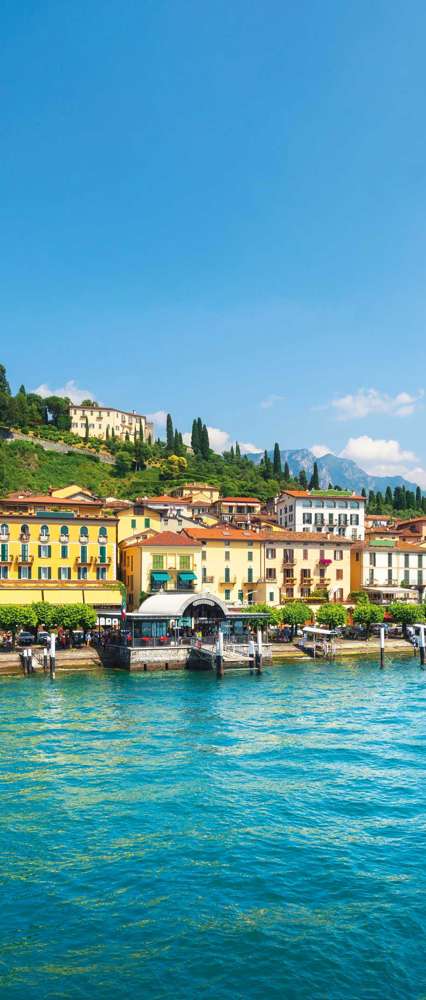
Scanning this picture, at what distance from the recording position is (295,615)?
75375 millimetres

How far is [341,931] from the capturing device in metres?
17.3

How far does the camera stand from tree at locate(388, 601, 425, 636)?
7975cm

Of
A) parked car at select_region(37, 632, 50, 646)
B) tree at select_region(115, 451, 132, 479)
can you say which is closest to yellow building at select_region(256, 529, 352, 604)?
parked car at select_region(37, 632, 50, 646)

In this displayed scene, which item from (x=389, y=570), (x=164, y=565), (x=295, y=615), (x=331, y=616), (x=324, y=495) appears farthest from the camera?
(x=324, y=495)

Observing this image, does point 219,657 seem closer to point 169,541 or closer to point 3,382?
point 169,541

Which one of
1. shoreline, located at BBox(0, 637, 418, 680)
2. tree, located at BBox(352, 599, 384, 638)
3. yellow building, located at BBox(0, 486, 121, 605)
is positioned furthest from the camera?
tree, located at BBox(352, 599, 384, 638)

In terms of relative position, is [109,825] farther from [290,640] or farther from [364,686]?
[290,640]

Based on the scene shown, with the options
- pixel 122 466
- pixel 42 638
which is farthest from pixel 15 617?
pixel 122 466

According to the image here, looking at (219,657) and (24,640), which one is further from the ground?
(24,640)

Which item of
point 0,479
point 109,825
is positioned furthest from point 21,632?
point 0,479

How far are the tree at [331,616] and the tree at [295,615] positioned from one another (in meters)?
1.14

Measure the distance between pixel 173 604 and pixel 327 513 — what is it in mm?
48844

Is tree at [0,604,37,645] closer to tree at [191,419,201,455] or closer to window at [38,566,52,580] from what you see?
window at [38,566,52,580]

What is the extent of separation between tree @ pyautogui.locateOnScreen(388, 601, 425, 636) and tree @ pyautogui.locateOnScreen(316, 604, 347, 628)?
6.09 m
